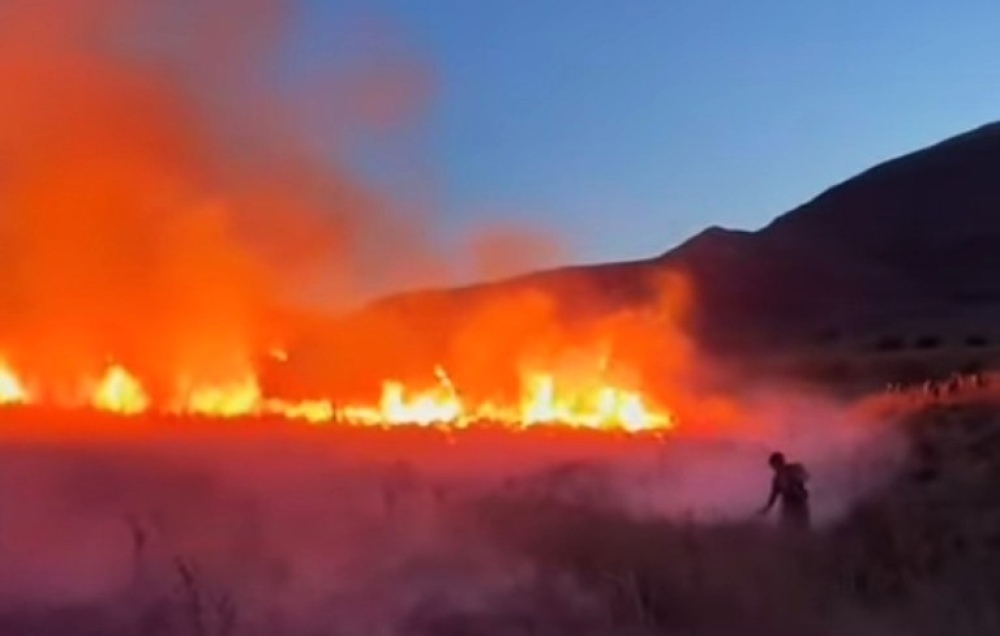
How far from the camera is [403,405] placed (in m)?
36.5

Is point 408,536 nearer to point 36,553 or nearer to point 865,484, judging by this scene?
point 36,553

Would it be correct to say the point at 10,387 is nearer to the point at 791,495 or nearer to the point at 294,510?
the point at 294,510

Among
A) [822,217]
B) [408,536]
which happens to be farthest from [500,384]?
[822,217]

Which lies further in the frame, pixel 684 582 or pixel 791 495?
pixel 791 495

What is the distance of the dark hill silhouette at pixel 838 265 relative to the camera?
107688mm

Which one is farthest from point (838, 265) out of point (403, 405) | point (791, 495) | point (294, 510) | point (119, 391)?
point (294, 510)

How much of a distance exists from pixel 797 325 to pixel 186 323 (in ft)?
244

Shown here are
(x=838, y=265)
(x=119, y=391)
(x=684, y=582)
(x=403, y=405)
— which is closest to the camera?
(x=684, y=582)

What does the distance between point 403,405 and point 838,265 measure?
9397cm

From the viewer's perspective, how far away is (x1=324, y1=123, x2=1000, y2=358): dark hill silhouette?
107688mm

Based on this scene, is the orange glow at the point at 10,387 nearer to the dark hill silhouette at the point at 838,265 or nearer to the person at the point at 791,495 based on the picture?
the person at the point at 791,495

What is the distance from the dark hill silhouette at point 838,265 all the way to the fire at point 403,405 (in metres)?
45.1

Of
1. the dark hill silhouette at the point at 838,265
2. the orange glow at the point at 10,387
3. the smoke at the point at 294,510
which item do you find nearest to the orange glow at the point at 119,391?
the orange glow at the point at 10,387

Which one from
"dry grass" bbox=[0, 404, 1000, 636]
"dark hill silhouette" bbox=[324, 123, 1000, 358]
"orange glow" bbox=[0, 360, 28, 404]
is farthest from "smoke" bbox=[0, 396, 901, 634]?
"dark hill silhouette" bbox=[324, 123, 1000, 358]
